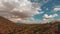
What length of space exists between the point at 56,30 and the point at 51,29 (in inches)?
71.6

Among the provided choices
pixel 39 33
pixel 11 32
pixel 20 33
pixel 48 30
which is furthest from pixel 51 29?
pixel 11 32

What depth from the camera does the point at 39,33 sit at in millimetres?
32938

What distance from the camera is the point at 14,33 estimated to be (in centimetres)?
2738

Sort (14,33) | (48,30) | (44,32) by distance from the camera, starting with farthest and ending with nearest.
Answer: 1. (44,32)
2. (48,30)
3. (14,33)

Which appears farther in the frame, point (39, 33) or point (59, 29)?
point (39, 33)

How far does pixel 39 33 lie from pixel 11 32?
8.42 m

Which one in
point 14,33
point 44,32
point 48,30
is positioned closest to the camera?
point 14,33

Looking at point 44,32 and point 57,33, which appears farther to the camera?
point 44,32

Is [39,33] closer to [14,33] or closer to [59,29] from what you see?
[59,29]

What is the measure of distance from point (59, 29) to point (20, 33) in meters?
9.22

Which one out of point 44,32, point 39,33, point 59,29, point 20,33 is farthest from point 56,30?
point 20,33

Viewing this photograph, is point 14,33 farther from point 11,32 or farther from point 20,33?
point 20,33

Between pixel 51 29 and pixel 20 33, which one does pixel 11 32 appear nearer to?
pixel 20 33

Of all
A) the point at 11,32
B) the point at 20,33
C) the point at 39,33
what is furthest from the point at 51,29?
the point at 11,32
